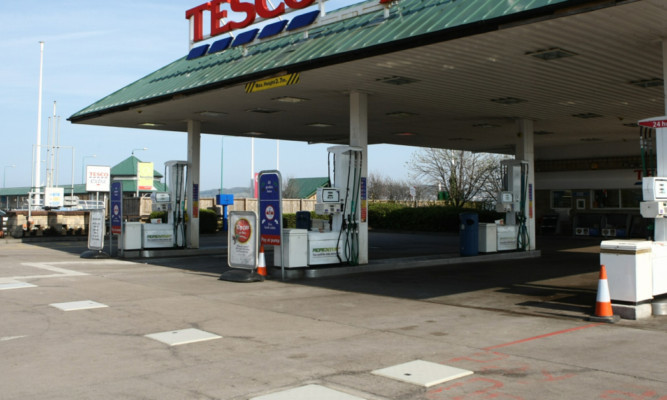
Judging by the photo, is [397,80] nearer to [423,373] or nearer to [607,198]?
[423,373]

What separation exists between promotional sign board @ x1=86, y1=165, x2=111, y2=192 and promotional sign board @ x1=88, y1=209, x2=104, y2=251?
23.8 m

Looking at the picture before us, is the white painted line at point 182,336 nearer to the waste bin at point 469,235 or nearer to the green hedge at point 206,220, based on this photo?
the waste bin at point 469,235

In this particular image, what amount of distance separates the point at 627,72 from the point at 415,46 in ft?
17.5

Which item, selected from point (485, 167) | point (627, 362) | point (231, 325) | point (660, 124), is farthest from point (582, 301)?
point (485, 167)

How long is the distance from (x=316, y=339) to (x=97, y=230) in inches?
498

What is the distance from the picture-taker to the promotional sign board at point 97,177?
41.2 meters

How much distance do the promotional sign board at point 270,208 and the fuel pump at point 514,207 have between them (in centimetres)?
808

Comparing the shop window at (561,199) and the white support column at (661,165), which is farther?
the shop window at (561,199)

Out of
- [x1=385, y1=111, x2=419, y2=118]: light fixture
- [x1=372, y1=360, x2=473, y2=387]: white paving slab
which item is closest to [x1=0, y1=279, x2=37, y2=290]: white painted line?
[x1=372, y1=360, x2=473, y2=387]: white paving slab

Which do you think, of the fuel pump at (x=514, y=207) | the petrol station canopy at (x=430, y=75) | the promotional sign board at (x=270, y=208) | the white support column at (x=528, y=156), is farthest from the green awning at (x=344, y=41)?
the white support column at (x=528, y=156)

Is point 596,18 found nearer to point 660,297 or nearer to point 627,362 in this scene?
point 660,297

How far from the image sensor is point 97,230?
18.2 metres

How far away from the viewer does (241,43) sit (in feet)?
48.9

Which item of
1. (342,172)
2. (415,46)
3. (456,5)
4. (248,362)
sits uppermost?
(456,5)
